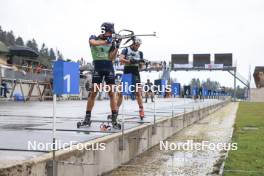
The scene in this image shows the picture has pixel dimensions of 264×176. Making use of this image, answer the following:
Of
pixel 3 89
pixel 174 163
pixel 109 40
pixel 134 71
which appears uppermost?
pixel 109 40

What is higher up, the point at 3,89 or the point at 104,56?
the point at 104,56

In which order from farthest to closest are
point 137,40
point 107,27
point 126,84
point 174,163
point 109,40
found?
point 137,40 < point 126,84 < point 174,163 < point 107,27 < point 109,40

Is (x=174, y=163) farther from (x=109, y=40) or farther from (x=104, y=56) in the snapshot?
(x=109, y=40)

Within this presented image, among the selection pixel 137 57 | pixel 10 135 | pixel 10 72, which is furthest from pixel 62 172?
pixel 10 72

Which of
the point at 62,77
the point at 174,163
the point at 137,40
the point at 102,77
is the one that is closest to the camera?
the point at 62,77

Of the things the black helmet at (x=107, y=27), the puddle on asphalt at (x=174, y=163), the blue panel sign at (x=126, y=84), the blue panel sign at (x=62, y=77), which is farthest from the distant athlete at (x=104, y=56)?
the blue panel sign at (x=62, y=77)

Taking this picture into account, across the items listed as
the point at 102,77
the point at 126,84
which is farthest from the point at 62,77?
the point at 126,84

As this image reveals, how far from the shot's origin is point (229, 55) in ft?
324

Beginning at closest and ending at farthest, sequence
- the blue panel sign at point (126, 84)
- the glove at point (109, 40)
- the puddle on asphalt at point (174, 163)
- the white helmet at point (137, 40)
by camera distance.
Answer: the puddle on asphalt at point (174, 163)
the glove at point (109, 40)
the blue panel sign at point (126, 84)
the white helmet at point (137, 40)

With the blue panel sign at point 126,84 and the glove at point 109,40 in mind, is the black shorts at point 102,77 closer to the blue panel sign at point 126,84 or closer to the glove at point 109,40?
the glove at point 109,40

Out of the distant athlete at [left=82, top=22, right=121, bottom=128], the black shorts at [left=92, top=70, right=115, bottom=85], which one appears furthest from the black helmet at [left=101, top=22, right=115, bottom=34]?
the black shorts at [left=92, top=70, right=115, bottom=85]

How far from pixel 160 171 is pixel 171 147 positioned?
384 cm

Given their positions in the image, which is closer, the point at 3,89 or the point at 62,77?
the point at 62,77

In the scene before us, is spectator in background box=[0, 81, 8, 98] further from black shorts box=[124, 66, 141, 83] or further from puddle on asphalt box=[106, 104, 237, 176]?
puddle on asphalt box=[106, 104, 237, 176]
